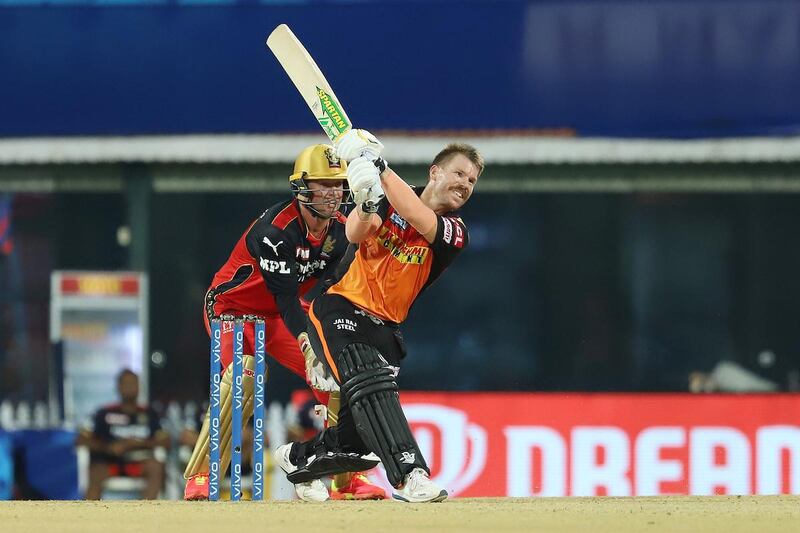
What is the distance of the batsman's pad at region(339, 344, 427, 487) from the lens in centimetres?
696

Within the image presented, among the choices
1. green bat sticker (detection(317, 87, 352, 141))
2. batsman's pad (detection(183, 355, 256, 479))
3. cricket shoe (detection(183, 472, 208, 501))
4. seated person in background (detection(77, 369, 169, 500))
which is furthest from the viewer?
seated person in background (detection(77, 369, 169, 500))

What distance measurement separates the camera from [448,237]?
23.0ft

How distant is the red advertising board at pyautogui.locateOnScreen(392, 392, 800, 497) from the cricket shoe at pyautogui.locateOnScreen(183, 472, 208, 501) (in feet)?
10.1

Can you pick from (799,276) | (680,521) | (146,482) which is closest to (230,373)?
(680,521)

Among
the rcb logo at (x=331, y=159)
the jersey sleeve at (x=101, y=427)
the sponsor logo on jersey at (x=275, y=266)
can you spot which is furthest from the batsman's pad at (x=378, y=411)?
the jersey sleeve at (x=101, y=427)

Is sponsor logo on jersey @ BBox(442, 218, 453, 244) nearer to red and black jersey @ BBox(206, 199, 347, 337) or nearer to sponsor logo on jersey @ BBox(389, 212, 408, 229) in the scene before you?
sponsor logo on jersey @ BBox(389, 212, 408, 229)

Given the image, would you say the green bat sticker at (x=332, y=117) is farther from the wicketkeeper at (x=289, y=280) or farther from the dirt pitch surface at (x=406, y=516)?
the dirt pitch surface at (x=406, y=516)

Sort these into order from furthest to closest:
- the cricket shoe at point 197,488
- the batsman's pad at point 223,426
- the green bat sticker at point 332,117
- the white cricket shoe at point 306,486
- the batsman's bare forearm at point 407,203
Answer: the batsman's pad at point 223,426 → the cricket shoe at point 197,488 → the white cricket shoe at point 306,486 → the green bat sticker at point 332,117 → the batsman's bare forearm at point 407,203

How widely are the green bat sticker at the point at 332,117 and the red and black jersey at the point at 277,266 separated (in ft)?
2.42

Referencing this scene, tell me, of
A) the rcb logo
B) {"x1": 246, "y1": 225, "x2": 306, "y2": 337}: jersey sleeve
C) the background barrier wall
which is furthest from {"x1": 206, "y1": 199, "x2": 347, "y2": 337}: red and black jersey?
the background barrier wall

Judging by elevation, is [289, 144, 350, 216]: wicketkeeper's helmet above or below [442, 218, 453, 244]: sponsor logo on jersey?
above

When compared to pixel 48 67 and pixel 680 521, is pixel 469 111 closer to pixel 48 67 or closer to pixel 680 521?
pixel 48 67

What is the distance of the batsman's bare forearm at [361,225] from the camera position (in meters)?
6.87

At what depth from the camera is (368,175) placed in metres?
6.75
